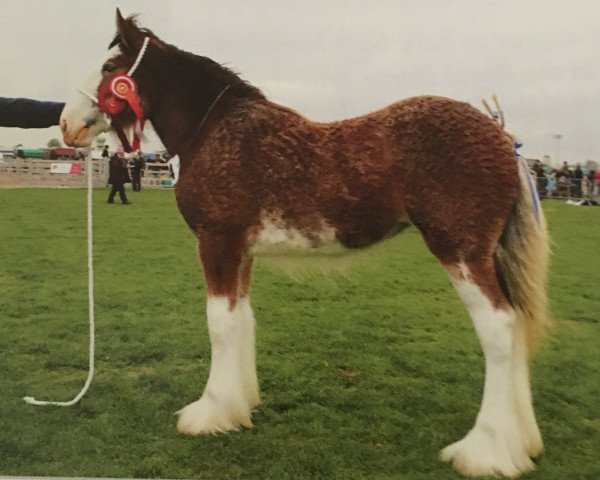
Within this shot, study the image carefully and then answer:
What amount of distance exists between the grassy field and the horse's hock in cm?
6

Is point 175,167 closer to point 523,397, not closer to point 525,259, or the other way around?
point 525,259

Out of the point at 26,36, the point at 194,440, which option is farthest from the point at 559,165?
the point at 26,36

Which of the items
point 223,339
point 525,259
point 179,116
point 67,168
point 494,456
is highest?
point 179,116

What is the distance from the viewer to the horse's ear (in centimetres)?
178

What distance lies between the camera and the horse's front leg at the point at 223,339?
5.98 feet

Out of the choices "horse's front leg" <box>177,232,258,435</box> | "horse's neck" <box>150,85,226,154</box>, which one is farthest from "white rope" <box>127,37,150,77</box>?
"horse's front leg" <box>177,232,258,435</box>

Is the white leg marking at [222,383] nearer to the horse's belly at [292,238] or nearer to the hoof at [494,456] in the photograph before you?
the horse's belly at [292,238]

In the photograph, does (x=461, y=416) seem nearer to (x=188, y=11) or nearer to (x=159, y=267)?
(x=159, y=267)

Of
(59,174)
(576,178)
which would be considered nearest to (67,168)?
(59,174)

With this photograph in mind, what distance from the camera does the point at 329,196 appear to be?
1.74m

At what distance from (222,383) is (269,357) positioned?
13.6 inches

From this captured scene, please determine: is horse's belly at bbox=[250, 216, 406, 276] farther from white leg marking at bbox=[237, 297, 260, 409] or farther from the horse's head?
the horse's head

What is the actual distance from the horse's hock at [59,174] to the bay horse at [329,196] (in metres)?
0.20

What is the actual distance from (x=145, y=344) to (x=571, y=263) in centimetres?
159
